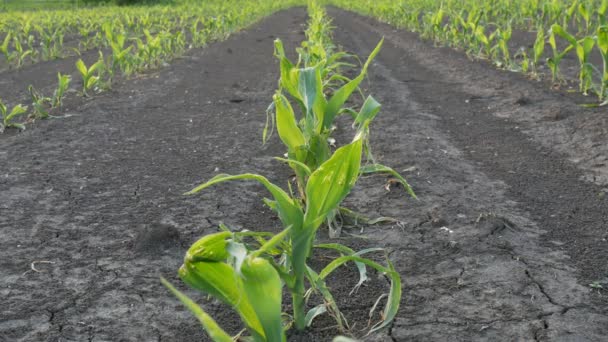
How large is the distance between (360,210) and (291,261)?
118 cm

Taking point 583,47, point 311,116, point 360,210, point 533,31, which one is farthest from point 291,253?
point 533,31

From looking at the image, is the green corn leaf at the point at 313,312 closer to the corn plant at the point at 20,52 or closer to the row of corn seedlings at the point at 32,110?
the row of corn seedlings at the point at 32,110

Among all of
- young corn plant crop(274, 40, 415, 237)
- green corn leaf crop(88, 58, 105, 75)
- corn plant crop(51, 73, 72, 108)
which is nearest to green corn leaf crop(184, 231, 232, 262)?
young corn plant crop(274, 40, 415, 237)

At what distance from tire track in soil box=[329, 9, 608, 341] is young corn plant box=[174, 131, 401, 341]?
264 millimetres

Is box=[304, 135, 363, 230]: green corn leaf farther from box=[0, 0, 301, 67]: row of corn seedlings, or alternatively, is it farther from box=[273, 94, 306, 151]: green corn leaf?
box=[0, 0, 301, 67]: row of corn seedlings

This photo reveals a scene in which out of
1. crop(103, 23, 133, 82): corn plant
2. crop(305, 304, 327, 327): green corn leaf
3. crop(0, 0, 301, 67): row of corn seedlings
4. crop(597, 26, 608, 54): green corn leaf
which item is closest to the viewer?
crop(305, 304, 327, 327): green corn leaf

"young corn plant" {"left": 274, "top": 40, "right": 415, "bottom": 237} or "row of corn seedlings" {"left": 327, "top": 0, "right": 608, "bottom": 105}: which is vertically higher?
"young corn plant" {"left": 274, "top": 40, "right": 415, "bottom": 237}

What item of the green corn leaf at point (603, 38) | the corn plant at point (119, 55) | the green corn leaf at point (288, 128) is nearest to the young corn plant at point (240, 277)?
the green corn leaf at point (288, 128)

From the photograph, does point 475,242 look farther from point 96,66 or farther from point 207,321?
point 96,66

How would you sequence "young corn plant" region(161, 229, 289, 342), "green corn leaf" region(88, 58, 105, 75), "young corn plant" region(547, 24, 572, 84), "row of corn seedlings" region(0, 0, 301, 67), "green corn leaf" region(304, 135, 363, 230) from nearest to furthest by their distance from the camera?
"young corn plant" region(161, 229, 289, 342) < "green corn leaf" region(304, 135, 363, 230) < "young corn plant" region(547, 24, 572, 84) < "green corn leaf" region(88, 58, 105, 75) < "row of corn seedlings" region(0, 0, 301, 67)

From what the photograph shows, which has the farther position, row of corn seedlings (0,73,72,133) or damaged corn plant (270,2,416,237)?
row of corn seedlings (0,73,72,133)

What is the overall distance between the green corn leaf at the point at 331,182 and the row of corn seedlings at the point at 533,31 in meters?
3.43

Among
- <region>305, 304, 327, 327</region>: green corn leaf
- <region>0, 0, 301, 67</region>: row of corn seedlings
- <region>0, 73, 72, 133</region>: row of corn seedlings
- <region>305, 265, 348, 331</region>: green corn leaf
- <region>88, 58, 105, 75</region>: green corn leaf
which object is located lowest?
<region>0, 0, 301, 67</region>: row of corn seedlings

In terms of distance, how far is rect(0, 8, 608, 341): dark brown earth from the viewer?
1943mm
